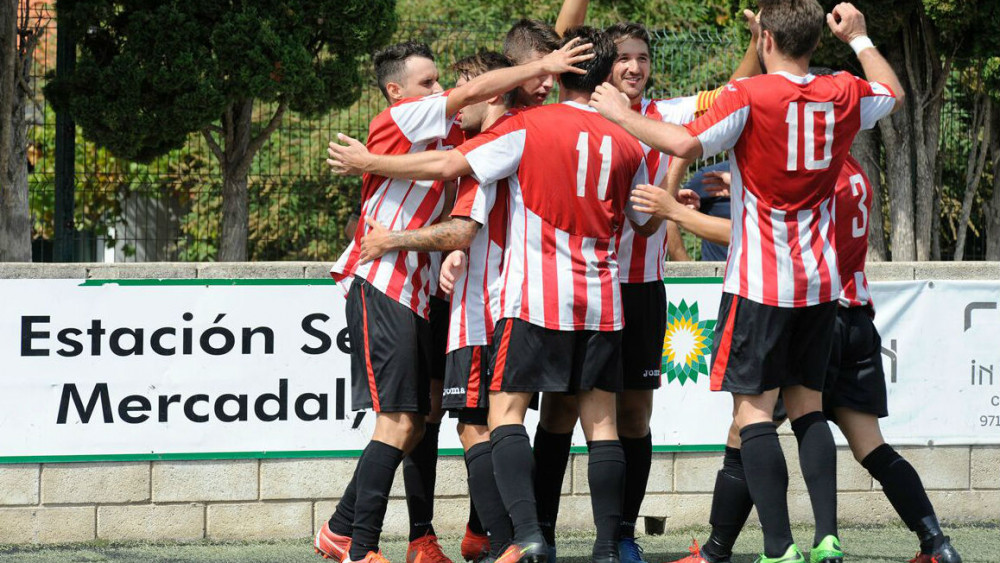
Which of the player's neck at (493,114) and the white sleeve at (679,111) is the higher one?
the white sleeve at (679,111)

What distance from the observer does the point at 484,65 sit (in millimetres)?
4895

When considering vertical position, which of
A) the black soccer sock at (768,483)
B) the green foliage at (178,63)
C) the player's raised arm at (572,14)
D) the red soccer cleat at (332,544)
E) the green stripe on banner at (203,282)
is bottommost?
the red soccer cleat at (332,544)

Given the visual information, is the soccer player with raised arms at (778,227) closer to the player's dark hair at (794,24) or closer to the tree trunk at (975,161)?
the player's dark hair at (794,24)

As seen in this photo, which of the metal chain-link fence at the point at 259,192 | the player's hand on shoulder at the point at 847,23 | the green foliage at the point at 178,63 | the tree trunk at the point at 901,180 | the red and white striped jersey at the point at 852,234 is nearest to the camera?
the player's hand on shoulder at the point at 847,23

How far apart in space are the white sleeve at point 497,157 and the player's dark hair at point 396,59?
734 mm

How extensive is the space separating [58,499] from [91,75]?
606cm

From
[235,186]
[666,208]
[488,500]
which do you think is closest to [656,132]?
[666,208]

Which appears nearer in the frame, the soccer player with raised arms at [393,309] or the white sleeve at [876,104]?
the white sleeve at [876,104]

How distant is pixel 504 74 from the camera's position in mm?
4457

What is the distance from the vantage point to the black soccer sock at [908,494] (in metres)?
4.68

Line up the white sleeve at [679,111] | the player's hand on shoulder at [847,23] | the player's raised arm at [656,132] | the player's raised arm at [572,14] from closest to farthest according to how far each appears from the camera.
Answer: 1. the player's raised arm at [656,132]
2. the player's hand on shoulder at [847,23]
3. the white sleeve at [679,111]
4. the player's raised arm at [572,14]

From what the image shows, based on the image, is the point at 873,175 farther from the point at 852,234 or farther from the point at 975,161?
the point at 852,234

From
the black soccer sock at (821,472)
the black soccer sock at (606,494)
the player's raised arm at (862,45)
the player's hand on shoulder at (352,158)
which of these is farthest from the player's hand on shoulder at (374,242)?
the player's raised arm at (862,45)

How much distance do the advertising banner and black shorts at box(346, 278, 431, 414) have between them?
117 centimetres
